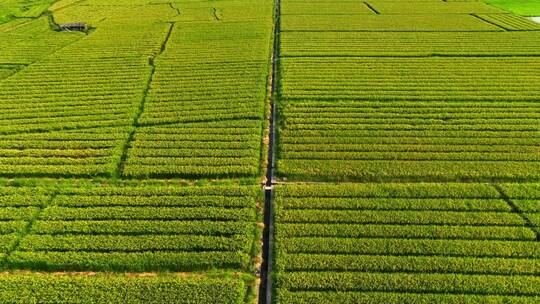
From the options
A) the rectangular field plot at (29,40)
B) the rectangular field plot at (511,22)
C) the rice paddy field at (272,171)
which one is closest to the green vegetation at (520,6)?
the rectangular field plot at (511,22)

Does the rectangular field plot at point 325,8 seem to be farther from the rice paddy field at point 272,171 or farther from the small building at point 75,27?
the small building at point 75,27

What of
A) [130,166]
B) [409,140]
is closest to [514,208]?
[409,140]

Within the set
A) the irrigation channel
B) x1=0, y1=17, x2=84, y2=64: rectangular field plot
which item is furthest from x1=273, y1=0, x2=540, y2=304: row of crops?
x1=0, y1=17, x2=84, y2=64: rectangular field plot

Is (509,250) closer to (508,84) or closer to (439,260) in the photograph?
(439,260)

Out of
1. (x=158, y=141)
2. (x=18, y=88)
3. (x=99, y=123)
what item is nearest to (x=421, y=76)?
(x=158, y=141)

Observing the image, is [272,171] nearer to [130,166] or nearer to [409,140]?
[130,166]

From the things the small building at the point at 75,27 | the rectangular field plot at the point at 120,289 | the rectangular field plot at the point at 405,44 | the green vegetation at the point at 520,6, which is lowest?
the rectangular field plot at the point at 120,289

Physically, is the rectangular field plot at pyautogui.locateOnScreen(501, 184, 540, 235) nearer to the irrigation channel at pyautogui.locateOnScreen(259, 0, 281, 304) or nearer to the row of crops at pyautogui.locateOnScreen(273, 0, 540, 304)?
the row of crops at pyautogui.locateOnScreen(273, 0, 540, 304)
